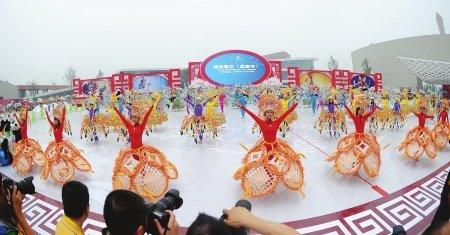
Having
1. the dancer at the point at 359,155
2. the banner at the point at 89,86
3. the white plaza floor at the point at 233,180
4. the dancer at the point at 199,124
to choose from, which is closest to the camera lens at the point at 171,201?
the white plaza floor at the point at 233,180

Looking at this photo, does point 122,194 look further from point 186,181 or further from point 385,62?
point 385,62

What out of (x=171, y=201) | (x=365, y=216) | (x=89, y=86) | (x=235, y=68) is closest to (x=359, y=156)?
(x=365, y=216)

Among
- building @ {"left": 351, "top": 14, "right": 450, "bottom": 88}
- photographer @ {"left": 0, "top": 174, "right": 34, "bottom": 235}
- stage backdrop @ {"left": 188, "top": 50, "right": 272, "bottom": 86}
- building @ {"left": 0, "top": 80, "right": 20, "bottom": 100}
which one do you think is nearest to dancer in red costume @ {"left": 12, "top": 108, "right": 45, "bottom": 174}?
photographer @ {"left": 0, "top": 174, "right": 34, "bottom": 235}

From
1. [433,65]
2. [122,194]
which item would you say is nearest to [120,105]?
[122,194]

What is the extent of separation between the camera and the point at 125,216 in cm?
139

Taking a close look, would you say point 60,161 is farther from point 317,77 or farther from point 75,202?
point 317,77

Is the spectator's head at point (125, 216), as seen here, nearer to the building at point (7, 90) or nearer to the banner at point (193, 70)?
the banner at point (193, 70)

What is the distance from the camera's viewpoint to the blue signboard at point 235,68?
59.2 ft

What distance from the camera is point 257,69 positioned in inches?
720

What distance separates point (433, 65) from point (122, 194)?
699 inches

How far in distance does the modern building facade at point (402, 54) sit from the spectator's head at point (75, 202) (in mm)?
25272

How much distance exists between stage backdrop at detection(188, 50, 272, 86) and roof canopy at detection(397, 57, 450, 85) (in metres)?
6.71

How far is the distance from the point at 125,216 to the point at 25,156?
5146 millimetres

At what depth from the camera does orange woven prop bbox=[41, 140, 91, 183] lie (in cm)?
492
